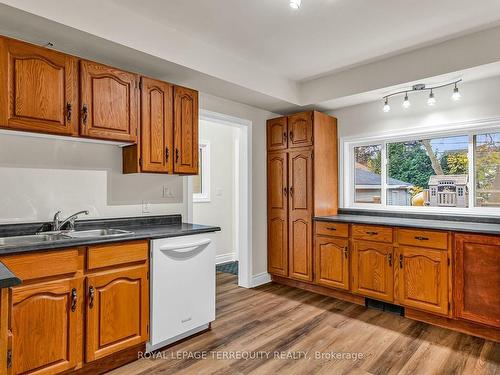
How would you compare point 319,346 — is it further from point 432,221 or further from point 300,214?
point 432,221

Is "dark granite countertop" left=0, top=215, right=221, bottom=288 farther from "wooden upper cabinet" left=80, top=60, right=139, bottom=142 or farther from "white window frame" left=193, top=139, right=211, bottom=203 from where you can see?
"white window frame" left=193, top=139, right=211, bottom=203

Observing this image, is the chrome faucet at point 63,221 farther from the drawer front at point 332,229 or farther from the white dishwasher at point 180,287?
the drawer front at point 332,229

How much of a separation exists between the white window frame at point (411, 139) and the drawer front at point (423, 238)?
0.66 metres

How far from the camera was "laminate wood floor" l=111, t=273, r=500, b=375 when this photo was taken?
2.23m

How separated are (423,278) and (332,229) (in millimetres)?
1006

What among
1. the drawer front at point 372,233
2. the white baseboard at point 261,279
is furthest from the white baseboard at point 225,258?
the drawer front at point 372,233

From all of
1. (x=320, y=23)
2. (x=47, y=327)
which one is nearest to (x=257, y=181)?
(x=320, y=23)

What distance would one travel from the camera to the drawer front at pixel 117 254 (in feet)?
6.77

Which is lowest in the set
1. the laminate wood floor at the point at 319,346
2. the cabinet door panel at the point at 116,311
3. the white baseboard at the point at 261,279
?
the laminate wood floor at the point at 319,346

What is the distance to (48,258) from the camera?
1868mm

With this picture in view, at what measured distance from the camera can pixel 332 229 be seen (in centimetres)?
358

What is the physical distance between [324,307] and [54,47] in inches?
133

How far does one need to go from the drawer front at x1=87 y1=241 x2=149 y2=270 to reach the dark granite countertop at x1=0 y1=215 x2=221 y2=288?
4 cm

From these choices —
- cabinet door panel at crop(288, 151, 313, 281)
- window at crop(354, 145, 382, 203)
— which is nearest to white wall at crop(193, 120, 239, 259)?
cabinet door panel at crop(288, 151, 313, 281)
